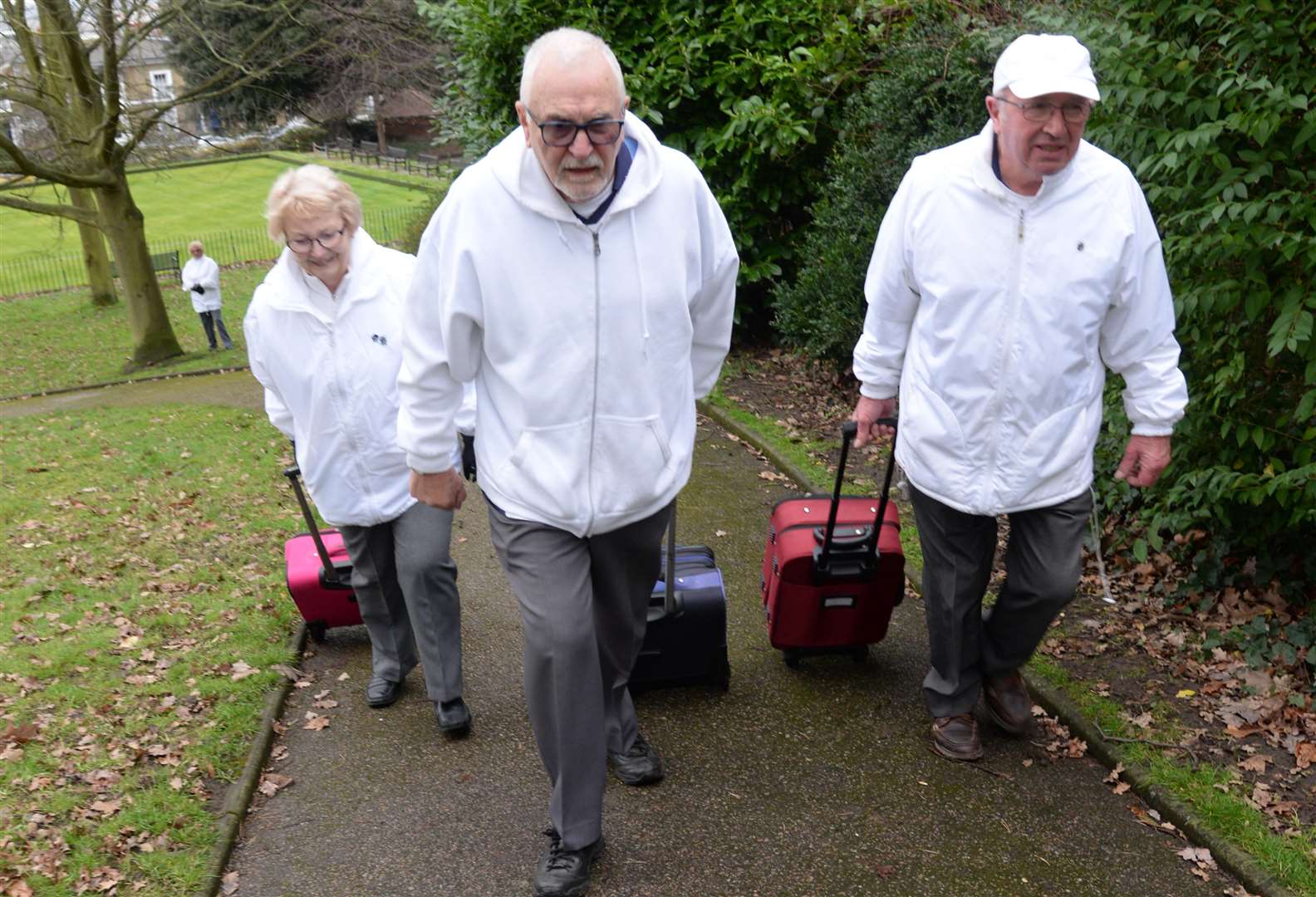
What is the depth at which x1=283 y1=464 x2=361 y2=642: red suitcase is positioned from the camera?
5.09 metres

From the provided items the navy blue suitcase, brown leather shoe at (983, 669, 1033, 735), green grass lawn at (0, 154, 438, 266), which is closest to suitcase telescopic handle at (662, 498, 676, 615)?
A: the navy blue suitcase

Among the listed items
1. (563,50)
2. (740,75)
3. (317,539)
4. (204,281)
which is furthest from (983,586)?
(204,281)

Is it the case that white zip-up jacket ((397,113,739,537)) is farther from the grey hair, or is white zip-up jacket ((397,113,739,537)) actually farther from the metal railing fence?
the metal railing fence

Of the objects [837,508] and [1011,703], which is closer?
[1011,703]

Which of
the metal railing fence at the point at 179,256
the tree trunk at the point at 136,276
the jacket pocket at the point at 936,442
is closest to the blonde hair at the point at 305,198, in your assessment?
the jacket pocket at the point at 936,442

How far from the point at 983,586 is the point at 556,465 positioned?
1.69m

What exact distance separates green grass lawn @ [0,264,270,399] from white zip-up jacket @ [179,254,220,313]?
0.91 m

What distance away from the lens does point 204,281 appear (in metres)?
20.1

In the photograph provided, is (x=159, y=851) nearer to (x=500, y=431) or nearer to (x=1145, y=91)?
(x=500, y=431)

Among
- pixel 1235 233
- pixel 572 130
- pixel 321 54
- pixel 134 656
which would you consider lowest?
pixel 134 656

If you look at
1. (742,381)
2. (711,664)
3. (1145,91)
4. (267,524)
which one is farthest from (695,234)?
(742,381)

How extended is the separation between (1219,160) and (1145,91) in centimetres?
46

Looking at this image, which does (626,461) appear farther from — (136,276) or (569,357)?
(136,276)

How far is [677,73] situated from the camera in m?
9.71
